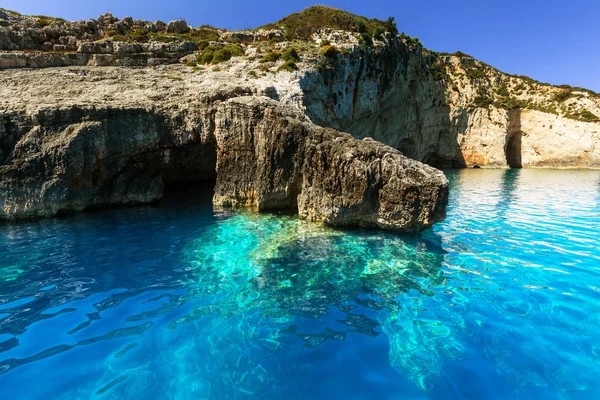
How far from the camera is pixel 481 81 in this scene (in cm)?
6297

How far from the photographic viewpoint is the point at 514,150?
6300 cm

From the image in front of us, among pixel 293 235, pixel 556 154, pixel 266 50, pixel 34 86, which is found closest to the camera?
pixel 293 235

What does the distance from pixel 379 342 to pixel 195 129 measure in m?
17.3

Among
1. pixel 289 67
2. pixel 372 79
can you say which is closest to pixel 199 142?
pixel 289 67

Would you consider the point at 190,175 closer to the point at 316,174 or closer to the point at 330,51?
the point at 316,174

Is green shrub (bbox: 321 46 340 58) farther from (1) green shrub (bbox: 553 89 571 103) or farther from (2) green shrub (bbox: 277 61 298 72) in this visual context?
(1) green shrub (bbox: 553 89 571 103)

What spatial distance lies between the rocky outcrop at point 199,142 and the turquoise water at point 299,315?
2.11 m

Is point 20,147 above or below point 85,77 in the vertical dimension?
below

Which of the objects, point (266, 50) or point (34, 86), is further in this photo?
point (266, 50)

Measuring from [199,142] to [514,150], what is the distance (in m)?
67.6

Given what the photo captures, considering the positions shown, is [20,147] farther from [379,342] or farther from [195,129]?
[379,342]

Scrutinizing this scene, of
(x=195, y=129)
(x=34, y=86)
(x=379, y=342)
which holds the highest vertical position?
(x=34, y=86)

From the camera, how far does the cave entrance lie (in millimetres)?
61744

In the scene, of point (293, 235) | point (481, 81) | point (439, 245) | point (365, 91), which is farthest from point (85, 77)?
point (481, 81)
